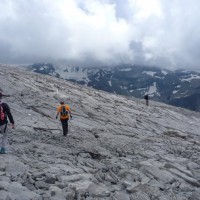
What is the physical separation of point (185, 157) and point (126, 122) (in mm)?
14028

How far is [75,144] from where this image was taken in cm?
2261

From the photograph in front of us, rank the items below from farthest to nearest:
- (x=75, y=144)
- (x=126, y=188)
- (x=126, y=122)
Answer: (x=126, y=122)
(x=75, y=144)
(x=126, y=188)

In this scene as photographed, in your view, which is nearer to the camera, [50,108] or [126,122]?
[50,108]

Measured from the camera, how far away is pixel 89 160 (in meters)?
19.7

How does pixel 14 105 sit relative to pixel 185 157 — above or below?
above

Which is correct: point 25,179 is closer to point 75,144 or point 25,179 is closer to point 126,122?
point 75,144

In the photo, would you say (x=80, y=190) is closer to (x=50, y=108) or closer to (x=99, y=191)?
(x=99, y=191)

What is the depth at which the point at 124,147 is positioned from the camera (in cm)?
2494

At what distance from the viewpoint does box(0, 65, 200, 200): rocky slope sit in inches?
567

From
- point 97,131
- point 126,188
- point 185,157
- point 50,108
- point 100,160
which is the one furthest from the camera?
point 50,108

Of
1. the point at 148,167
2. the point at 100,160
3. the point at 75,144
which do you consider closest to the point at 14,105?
the point at 75,144

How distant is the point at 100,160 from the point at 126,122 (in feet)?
59.1

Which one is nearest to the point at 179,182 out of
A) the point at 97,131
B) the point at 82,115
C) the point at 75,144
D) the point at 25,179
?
the point at 75,144

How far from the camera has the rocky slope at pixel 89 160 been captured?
14391mm
